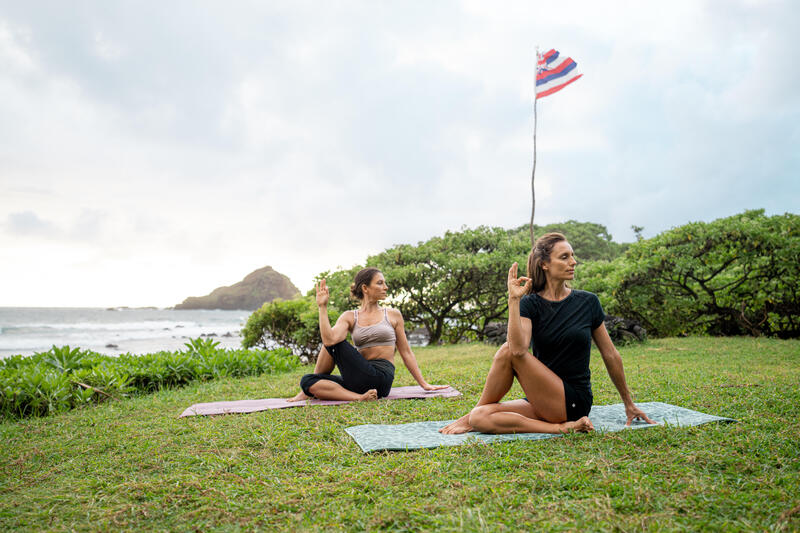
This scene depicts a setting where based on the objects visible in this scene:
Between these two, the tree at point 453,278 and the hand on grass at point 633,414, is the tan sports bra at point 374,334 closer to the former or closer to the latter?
the hand on grass at point 633,414

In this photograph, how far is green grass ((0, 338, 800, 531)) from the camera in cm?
221

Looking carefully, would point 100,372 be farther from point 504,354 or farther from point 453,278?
point 453,278

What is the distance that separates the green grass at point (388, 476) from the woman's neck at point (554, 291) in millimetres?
987

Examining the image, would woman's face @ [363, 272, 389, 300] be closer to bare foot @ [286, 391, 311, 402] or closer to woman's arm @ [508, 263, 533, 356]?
bare foot @ [286, 391, 311, 402]

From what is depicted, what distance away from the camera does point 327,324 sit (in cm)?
496

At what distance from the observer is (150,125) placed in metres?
11.9

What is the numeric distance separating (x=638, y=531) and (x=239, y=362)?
7.26 m

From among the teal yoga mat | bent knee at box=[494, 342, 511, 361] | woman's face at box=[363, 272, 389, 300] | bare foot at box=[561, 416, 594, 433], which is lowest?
the teal yoga mat

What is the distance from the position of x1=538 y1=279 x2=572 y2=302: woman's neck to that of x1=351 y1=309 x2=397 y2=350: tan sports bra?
2.35 metres

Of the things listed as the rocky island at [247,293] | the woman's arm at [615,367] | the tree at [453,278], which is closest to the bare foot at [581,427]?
the woman's arm at [615,367]

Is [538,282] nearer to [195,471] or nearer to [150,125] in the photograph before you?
[195,471]

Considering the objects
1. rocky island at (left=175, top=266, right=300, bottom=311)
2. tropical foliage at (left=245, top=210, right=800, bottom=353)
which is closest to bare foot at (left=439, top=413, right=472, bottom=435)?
tropical foliage at (left=245, top=210, right=800, bottom=353)

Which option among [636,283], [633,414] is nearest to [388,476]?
[633,414]

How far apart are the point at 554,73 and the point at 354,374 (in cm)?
869
